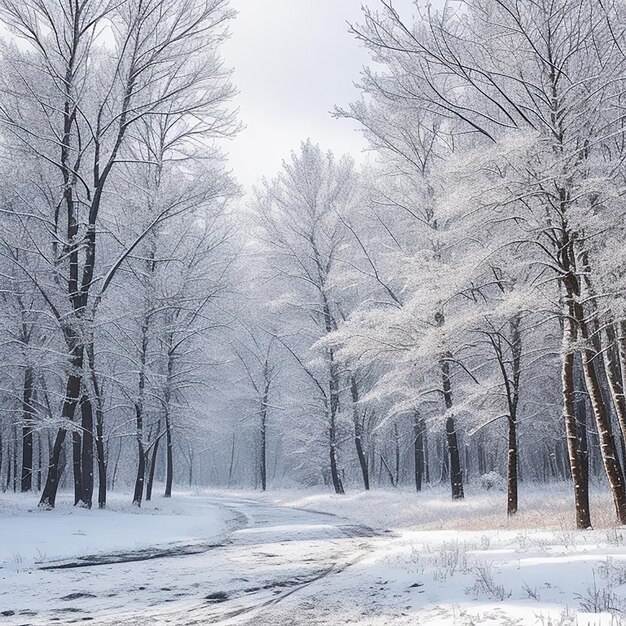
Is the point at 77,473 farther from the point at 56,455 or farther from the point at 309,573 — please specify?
the point at 309,573

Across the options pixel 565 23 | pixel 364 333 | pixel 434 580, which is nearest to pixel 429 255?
pixel 364 333

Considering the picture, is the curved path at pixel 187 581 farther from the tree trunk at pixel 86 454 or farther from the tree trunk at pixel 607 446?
the tree trunk at pixel 86 454

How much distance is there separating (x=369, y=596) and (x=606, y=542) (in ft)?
12.4

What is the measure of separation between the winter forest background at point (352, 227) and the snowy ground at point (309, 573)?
99.7 inches

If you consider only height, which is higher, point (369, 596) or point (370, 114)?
point (370, 114)

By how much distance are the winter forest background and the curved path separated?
485cm

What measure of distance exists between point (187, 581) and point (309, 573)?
171 cm

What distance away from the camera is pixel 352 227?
22.0 meters

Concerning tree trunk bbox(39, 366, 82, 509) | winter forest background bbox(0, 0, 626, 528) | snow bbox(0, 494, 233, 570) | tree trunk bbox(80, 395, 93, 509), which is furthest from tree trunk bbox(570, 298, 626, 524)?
tree trunk bbox(80, 395, 93, 509)

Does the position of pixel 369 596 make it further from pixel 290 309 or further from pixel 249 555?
pixel 290 309

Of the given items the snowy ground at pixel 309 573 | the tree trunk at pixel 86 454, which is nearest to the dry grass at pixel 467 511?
the snowy ground at pixel 309 573

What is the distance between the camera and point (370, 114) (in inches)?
691

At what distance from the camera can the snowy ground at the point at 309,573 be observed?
16.4 ft

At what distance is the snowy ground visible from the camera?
16.4 ft
